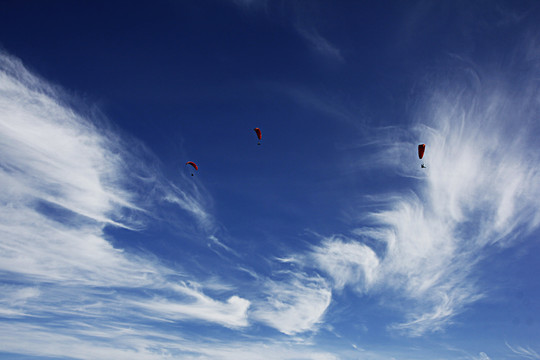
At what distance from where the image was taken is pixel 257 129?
6956 cm

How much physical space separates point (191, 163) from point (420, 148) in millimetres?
66066

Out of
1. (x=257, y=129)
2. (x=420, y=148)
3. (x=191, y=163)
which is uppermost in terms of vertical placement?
(x=257, y=129)

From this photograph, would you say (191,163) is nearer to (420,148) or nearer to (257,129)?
(257,129)

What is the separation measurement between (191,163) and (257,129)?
23.3 meters

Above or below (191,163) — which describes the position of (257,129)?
above

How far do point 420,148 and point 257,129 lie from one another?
4617 centimetres

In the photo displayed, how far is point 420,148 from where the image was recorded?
197 ft

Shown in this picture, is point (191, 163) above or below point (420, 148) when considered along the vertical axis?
below

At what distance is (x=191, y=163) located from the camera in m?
69.6

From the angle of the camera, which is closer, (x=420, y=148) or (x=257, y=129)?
(x=420, y=148)

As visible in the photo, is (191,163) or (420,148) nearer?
(420,148)

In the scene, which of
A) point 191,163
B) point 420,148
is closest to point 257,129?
point 191,163
